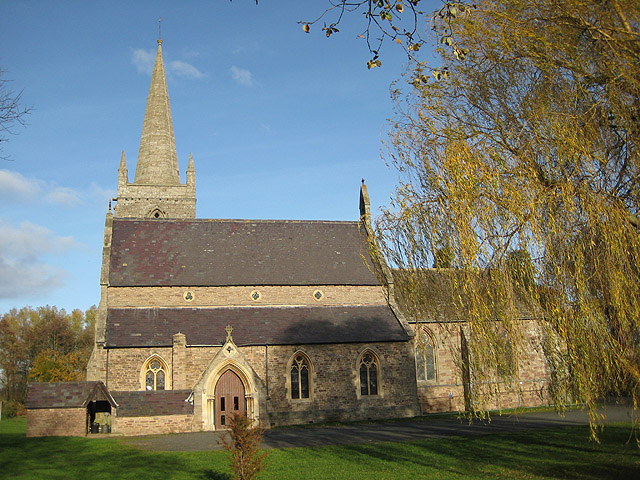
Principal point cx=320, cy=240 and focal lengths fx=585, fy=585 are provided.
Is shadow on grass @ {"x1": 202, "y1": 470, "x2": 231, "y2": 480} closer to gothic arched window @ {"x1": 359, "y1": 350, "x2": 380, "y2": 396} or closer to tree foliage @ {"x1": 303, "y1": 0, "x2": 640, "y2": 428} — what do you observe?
tree foliage @ {"x1": 303, "y1": 0, "x2": 640, "y2": 428}

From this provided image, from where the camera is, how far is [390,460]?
51.3ft

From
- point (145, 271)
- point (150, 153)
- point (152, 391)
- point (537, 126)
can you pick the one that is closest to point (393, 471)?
point (537, 126)

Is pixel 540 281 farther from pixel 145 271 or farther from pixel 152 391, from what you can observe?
pixel 145 271

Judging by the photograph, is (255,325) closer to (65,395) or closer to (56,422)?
(65,395)

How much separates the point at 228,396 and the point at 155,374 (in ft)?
11.4

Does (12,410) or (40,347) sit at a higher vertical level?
(40,347)

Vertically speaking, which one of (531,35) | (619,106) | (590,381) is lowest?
(590,381)

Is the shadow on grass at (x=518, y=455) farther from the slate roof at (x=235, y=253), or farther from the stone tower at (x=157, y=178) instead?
the stone tower at (x=157, y=178)

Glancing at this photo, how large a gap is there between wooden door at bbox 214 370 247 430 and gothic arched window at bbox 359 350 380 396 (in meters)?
5.79

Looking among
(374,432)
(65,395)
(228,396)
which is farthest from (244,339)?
(374,432)

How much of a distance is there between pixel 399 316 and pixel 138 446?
14994 millimetres

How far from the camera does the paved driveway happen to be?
20.0 m

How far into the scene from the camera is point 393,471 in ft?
46.2

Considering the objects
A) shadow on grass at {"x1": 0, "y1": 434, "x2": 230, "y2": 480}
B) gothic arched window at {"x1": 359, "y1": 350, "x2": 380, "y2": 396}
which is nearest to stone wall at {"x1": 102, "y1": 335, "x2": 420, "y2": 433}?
gothic arched window at {"x1": 359, "y1": 350, "x2": 380, "y2": 396}
